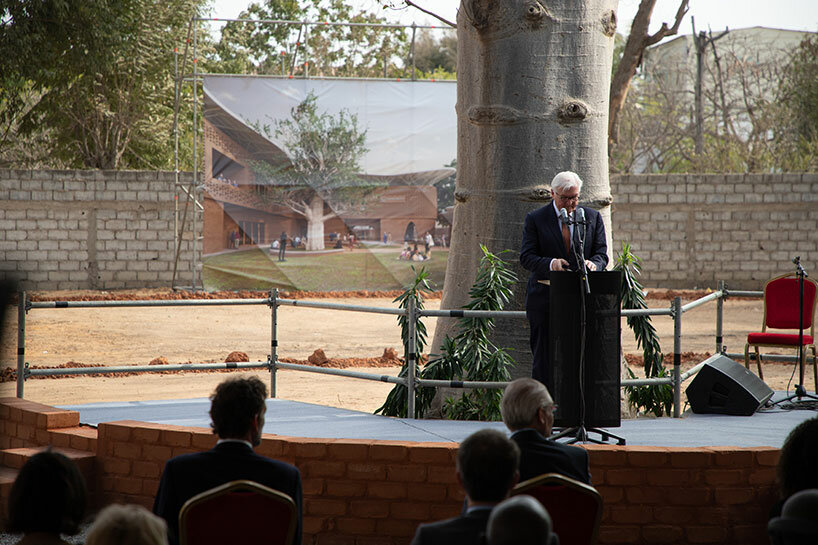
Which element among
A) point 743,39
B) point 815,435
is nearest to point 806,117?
point 743,39

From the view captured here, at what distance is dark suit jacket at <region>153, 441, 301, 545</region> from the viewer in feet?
9.90

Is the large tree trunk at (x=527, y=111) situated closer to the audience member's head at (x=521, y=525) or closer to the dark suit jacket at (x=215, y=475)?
the dark suit jacket at (x=215, y=475)

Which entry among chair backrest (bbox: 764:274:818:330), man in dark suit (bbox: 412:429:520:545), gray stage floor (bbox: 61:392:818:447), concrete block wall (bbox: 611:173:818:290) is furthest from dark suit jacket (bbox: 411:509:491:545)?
concrete block wall (bbox: 611:173:818:290)

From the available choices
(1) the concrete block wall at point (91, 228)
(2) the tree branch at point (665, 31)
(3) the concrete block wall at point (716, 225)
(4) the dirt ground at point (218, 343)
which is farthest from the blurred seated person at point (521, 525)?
(3) the concrete block wall at point (716, 225)

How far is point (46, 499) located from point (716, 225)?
863 inches

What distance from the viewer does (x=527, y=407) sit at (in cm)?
335

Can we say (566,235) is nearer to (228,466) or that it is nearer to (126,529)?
(228,466)

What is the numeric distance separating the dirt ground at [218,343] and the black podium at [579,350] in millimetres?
4145

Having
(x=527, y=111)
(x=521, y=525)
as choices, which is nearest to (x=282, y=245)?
(x=527, y=111)

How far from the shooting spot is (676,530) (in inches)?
184

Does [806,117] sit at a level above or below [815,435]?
above

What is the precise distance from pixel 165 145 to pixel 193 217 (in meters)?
8.88

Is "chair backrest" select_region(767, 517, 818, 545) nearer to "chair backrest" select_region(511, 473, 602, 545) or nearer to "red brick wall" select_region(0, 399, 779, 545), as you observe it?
"chair backrest" select_region(511, 473, 602, 545)

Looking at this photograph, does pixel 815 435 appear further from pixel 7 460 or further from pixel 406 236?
pixel 406 236
